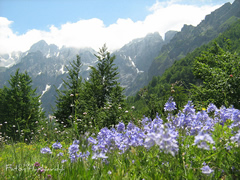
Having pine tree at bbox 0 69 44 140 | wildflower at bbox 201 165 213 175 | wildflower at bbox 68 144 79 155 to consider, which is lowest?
wildflower at bbox 201 165 213 175

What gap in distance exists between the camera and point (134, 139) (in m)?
3.21

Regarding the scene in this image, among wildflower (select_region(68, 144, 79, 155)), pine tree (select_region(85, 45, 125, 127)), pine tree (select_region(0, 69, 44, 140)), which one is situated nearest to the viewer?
wildflower (select_region(68, 144, 79, 155))

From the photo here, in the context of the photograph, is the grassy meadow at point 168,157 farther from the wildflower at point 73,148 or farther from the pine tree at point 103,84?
the pine tree at point 103,84

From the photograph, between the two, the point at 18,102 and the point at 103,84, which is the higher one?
the point at 103,84

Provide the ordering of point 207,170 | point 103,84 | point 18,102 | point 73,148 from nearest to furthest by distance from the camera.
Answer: point 207,170 < point 73,148 < point 103,84 < point 18,102

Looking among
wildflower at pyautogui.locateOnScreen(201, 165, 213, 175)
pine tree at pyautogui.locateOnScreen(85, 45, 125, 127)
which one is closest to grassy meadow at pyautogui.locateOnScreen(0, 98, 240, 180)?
wildflower at pyautogui.locateOnScreen(201, 165, 213, 175)

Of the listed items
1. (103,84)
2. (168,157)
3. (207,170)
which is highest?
(103,84)

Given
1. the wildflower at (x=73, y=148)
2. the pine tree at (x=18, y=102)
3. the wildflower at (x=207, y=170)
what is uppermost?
the pine tree at (x=18, y=102)

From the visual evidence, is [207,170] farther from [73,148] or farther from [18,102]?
[18,102]

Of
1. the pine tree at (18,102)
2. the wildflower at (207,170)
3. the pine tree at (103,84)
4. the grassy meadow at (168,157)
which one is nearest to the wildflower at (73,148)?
the grassy meadow at (168,157)

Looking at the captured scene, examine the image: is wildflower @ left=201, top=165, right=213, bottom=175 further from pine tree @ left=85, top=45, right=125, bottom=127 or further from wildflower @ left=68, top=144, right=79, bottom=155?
pine tree @ left=85, top=45, right=125, bottom=127

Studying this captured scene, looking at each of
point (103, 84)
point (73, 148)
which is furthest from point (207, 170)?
point (103, 84)

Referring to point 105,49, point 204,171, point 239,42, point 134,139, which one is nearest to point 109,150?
point 134,139

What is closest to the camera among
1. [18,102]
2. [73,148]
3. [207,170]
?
[207,170]
